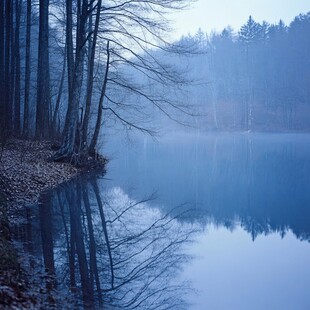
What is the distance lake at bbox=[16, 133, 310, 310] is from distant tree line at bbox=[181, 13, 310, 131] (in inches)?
2029

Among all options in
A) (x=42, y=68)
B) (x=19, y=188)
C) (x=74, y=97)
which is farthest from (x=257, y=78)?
(x=19, y=188)

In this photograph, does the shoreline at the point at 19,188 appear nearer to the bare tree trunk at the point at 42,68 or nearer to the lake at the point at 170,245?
the lake at the point at 170,245

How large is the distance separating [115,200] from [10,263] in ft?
22.6

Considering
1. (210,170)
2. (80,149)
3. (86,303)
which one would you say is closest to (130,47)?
(80,149)

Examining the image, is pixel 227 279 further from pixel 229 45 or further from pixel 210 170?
pixel 229 45

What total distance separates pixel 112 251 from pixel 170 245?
1385 mm

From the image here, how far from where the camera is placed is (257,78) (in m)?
74.1

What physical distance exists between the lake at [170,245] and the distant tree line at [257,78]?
169 ft

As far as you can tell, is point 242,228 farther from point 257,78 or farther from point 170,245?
point 257,78

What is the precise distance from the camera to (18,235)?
7.00 meters

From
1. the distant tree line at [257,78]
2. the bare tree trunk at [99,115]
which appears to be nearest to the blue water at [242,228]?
the bare tree trunk at [99,115]

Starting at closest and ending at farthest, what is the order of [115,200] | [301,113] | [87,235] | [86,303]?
[86,303] < [87,235] < [115,200] < [301,113]

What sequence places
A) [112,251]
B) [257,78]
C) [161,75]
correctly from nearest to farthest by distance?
[112,251] < [161,75] < [257,78]

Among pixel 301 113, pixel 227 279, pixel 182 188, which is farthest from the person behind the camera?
pixel 301 113
